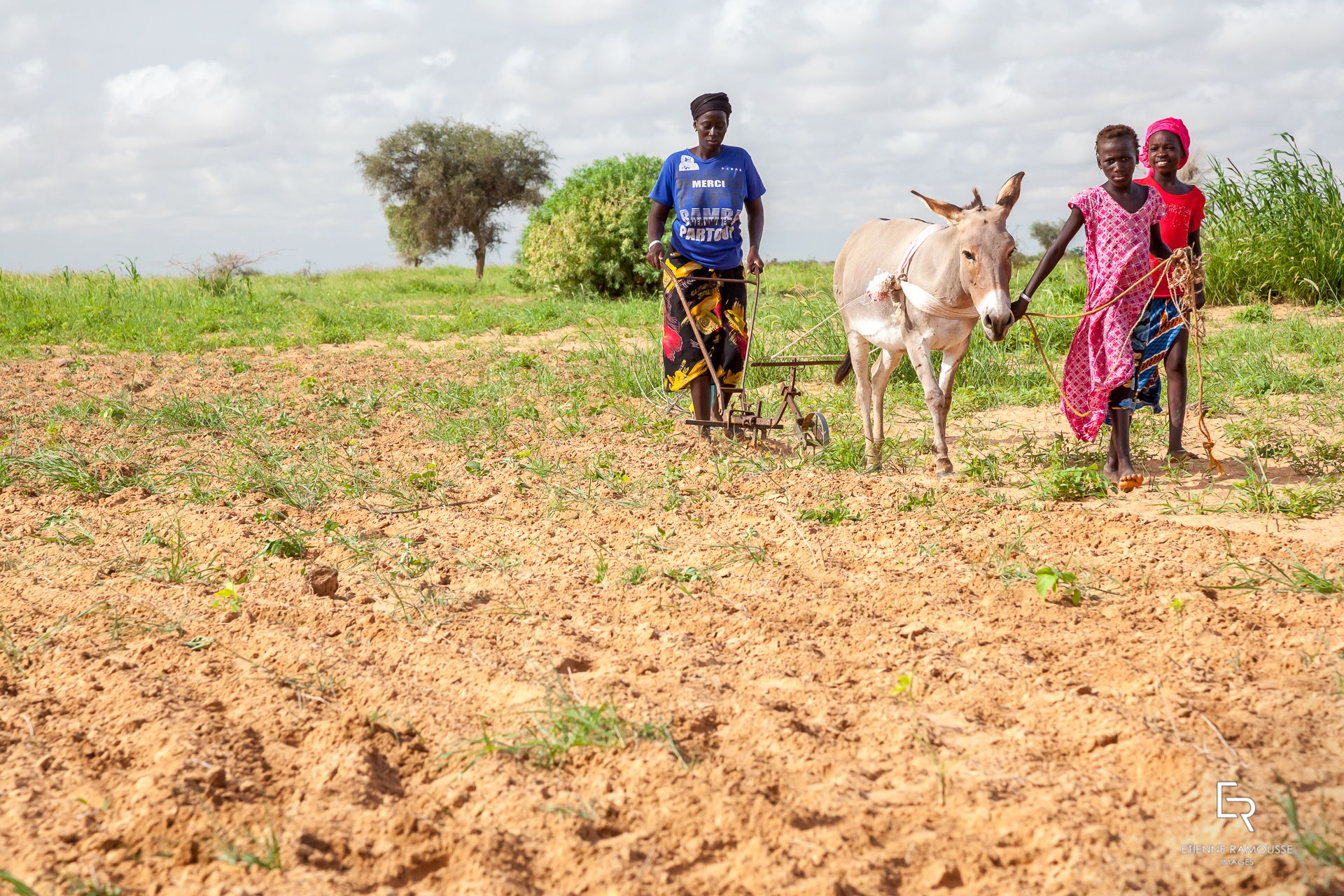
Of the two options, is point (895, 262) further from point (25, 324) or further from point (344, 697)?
point (25, 324)

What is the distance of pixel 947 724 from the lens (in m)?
2.48

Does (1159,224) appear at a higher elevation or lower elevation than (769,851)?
higher

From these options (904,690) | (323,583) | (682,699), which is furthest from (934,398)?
(323,583)

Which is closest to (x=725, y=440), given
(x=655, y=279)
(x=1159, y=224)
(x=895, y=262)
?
(x=895, y=262)

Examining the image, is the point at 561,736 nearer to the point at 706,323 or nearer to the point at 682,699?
the point at 682,699

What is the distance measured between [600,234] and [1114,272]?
11681 millimetres

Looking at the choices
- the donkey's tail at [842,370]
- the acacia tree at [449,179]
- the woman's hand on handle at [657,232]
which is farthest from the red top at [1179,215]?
the acacia tree at [449,179]

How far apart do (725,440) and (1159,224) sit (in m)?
2.48

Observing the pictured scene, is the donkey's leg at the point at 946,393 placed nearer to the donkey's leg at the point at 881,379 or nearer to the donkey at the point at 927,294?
the donkey at the point at 927,294

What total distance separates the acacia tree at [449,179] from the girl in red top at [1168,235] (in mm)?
25020

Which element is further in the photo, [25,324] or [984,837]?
[25,324]

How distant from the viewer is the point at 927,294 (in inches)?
188

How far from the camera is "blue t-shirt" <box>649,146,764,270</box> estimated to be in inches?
215

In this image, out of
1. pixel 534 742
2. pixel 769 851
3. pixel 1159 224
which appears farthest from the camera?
pixel 1159 224
